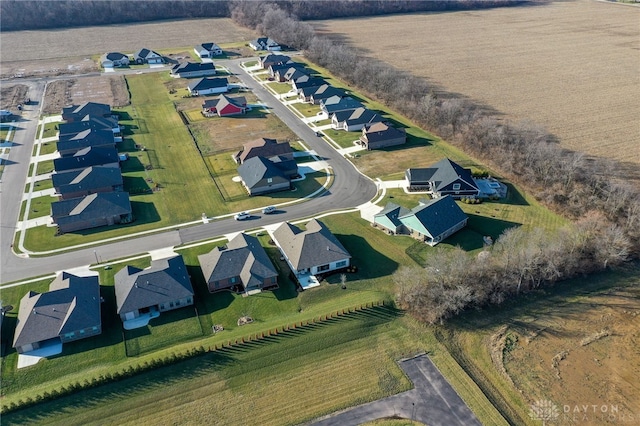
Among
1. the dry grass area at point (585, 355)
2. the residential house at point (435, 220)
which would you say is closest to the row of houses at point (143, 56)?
the residential house at point (435, 220)

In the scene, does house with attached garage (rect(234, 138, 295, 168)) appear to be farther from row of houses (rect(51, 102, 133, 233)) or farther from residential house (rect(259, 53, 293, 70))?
residential house (rect(259, 53, 293, 70))

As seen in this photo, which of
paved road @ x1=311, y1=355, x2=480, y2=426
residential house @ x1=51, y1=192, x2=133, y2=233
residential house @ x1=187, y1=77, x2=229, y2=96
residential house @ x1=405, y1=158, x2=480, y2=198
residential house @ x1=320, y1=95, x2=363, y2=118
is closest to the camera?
paved road @ x1=311, y1=355, x2=480, y2=426

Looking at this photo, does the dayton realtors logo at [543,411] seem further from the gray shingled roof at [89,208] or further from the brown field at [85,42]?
the brown field at [85,42]

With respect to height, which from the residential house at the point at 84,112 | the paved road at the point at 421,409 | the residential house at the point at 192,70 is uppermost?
the residential house at the point at 192,70

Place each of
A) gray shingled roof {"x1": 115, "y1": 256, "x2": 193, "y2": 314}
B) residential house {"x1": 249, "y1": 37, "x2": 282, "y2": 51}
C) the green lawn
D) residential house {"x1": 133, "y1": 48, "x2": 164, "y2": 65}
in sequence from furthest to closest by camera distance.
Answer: residential house {"x1": 249, "y1": 37, "x2": 282, "y2": 51}, residential house {"x1": 133, "y1": 48, "x2": 164, "y2": 65}, the green lawn, gray shingled roof {"x1": 115, "y1": 256, "x2": 193, "y2": 314}

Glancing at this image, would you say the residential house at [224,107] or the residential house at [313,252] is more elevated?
the residential house at [224,107]

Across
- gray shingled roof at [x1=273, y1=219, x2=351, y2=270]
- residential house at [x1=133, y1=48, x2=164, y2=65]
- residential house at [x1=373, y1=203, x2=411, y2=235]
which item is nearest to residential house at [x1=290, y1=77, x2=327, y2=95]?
residential house at [x1=133, y1=48, x2=164, y2=65]
